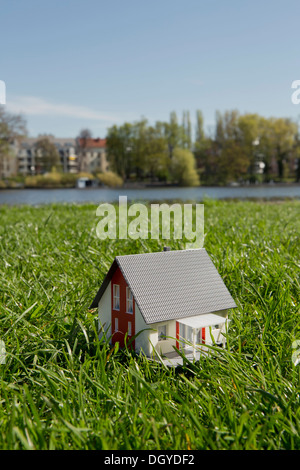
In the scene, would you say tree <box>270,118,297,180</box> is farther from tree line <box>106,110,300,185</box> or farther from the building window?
the building window

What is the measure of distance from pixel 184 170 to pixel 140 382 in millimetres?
62840

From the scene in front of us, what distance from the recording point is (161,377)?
2287mm

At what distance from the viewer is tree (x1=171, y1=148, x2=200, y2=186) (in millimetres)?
63312

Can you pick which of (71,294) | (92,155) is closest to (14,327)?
(71,294)

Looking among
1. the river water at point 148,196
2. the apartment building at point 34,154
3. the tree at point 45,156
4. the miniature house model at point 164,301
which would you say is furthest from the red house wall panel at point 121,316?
the apartment building at point 34,154

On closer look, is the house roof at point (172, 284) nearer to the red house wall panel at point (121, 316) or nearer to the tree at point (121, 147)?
the red house wall panel at point (121, 316)

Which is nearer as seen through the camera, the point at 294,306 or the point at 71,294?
the point at 294,306

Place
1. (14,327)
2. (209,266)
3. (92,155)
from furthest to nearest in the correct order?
(92,155), (14,327), (209,266)

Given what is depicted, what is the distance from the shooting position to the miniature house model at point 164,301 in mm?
2174

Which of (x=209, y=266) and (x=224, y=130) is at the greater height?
(x=224, y=130)

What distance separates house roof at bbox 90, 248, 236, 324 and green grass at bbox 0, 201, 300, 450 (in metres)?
0.29

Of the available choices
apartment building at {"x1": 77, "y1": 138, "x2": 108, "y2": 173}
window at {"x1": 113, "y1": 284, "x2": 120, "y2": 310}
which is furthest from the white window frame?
apartment building at {"x1": 77, "y1": 138, "x2": 108, "y2": 173}
